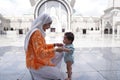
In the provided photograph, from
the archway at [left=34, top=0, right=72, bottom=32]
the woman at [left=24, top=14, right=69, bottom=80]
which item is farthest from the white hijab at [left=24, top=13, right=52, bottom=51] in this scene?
the archway at [left=34, top=0, right=72, bottom=32]

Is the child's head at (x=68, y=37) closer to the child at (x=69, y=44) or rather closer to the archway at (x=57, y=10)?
the child at (x=69, y=44)

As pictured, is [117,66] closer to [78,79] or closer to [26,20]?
[78,79]

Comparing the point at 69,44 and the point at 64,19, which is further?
the point at 64,19

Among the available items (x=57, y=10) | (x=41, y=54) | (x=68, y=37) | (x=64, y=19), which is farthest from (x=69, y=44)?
(x=64, y=19)

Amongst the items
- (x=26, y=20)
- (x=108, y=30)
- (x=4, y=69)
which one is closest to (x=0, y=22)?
(x=26, y=20)

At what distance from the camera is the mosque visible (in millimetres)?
46844

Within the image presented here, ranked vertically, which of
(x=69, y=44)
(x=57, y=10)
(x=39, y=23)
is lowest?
(x=69, y=44)

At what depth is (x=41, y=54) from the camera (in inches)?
114

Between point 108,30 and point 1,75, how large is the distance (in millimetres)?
45155

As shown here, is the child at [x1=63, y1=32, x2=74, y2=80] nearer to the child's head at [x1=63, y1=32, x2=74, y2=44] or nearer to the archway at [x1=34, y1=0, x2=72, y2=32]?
the child's head at [x1=63, y1=32, x2=74, y2=44]

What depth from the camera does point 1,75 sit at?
13.0ft

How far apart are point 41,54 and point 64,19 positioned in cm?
4791

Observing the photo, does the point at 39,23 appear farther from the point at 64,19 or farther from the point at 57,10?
the point at 64,19

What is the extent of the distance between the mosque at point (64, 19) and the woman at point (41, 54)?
4158cm
